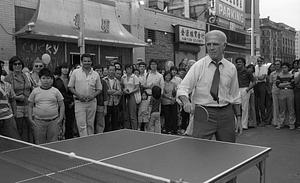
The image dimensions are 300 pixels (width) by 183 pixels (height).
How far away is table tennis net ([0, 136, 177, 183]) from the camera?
225cm

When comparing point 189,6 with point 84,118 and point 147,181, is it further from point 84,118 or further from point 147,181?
point 147,181

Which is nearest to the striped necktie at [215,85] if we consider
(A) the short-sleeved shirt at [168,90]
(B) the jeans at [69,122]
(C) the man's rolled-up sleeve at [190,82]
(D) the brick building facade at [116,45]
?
(C) the man's rolled-up sleeve at [190,82]

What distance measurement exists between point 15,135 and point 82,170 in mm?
2920

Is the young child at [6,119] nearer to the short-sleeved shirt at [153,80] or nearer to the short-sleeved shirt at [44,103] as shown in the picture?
the short-sleeved shirt at [44,103]

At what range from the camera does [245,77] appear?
9.08 meters

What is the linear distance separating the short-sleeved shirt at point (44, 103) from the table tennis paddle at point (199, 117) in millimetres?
2807

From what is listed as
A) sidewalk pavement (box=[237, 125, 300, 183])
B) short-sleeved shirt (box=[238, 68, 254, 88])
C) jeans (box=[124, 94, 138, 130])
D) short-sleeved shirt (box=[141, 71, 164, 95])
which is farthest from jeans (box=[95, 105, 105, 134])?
short-sleeved shirt (box=[238, 68, 254, 88])

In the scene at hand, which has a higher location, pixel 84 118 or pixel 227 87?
pixel 227 87

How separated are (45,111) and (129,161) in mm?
3212

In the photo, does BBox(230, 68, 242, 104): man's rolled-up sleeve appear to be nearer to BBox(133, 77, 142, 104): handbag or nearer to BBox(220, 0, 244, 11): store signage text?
BBox(133, 77, 142, 104): handbag

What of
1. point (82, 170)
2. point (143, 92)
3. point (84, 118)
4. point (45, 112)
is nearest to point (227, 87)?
point (82, 170)

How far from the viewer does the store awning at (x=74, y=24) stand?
39.6ft

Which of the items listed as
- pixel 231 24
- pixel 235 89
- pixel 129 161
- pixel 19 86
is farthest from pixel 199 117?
pixel 231 24

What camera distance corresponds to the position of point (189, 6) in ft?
87.4
